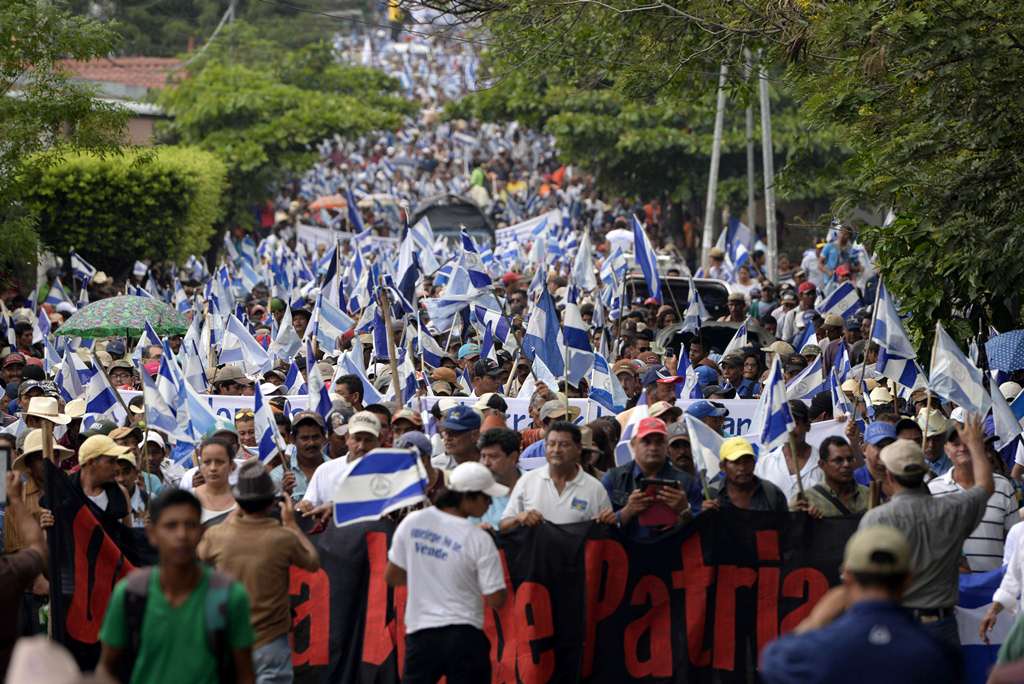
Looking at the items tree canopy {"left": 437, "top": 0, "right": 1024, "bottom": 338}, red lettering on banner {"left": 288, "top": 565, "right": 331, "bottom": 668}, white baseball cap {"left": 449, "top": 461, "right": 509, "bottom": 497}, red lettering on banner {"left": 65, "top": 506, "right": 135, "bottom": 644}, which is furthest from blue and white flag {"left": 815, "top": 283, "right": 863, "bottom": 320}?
white baseball cap {"left": 449, "top": 461, "right": 509, "bottom": 497}

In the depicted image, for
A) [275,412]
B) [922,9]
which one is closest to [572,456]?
[275,412]

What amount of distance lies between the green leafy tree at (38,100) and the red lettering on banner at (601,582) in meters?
13.2

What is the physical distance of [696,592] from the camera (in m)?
9.34

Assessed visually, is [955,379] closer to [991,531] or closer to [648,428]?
[991,531]

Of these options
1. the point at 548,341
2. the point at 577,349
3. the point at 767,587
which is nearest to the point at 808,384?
the point at 577,349

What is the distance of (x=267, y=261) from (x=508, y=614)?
73.5ft

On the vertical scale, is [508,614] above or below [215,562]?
below

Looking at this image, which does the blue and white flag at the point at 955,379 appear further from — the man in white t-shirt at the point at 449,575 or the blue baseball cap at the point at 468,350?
the blue baseball cap at the point at 468,350

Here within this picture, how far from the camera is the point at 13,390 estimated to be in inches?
606

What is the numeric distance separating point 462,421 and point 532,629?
123 centimetres

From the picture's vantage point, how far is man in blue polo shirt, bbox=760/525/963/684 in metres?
5.64

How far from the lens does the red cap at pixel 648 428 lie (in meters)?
9.26

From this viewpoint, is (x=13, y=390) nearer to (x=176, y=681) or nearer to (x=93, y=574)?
(x=93, y=574)

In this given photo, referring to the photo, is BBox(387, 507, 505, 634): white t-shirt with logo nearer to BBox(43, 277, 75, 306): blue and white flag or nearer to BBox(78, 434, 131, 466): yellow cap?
BBox(78, 434, 131, 466): yellow cap
